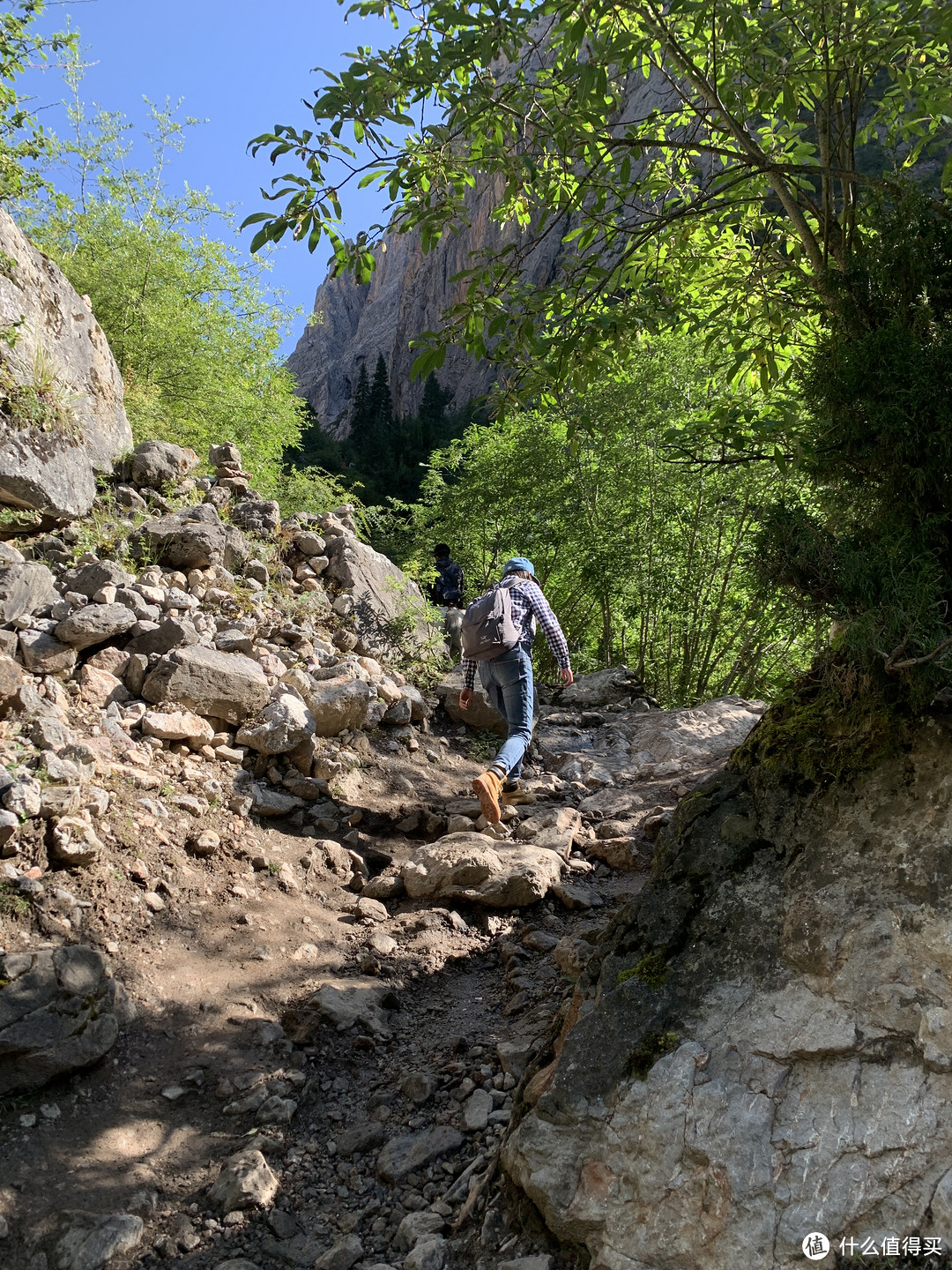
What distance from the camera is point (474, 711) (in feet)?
21.8

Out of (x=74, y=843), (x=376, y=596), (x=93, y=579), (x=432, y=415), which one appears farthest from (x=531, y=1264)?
(x=432, y=415)

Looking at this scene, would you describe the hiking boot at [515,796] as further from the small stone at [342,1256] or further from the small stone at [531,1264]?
the small stone at [531,1264]

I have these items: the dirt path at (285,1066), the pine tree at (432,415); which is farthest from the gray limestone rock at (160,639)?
the pine tree at (432,415)

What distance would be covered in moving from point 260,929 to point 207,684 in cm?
170

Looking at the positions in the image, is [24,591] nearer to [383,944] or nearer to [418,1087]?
[383,944]

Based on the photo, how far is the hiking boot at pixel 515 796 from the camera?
5.31m

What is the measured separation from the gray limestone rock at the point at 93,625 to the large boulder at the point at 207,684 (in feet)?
1.16

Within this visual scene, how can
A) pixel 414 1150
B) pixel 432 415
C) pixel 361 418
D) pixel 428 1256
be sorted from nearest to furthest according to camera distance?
pixel 428 1256 → pixel 414 1150 → pixel 361 418 → pixel 432 415

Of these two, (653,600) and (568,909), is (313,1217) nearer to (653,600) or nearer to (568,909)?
(568,909)

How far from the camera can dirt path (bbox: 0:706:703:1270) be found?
7.22 ft

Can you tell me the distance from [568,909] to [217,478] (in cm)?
571

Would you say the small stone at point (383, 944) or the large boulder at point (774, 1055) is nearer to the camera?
the large boulder at point (774, 1055)

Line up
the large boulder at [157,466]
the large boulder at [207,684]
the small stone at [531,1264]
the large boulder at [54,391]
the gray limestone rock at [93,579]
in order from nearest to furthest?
1. the small stone at [531,1264]
2. the large boulder at [207,684]
3. the gray limestone rock at [93,579]
4. the large boulder at [54,391]
5. the large boulder at [157,466]

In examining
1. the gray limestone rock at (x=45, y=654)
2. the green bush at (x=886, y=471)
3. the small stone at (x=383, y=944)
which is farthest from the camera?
the gray limestone rock at (x=45, y=654)
